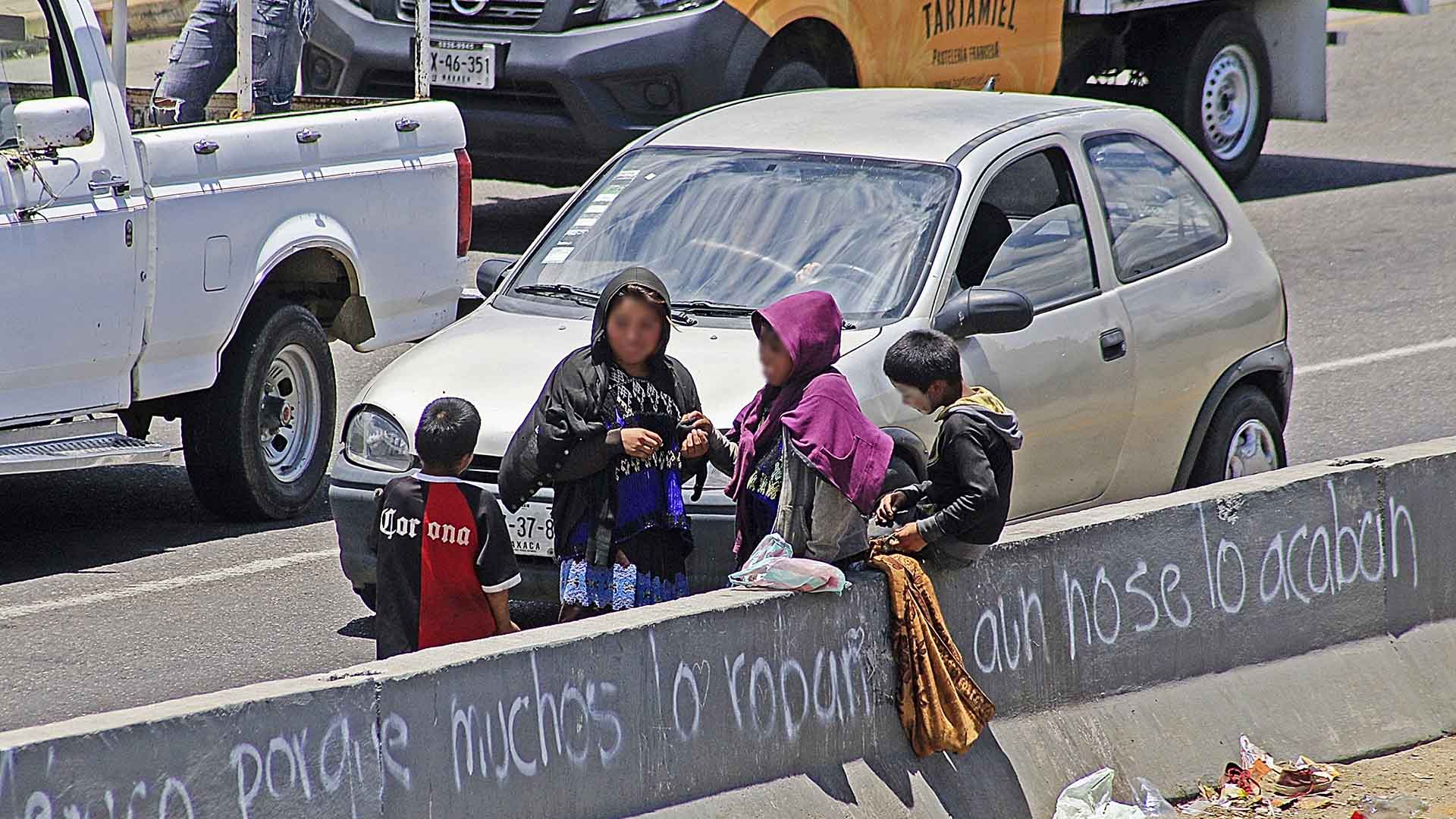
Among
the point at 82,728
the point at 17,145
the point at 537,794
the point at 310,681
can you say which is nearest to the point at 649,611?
the point at 537,794

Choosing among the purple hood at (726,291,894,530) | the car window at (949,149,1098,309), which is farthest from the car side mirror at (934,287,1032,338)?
the purple hood at (726,291,894,530)

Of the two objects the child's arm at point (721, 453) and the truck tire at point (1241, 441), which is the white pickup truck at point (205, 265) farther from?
the truck tire at point (1241, 441)

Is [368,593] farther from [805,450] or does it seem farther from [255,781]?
[255,781]

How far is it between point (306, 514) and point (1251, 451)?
12.3ft

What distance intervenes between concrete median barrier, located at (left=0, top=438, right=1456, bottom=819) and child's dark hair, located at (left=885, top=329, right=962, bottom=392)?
1.52 ft

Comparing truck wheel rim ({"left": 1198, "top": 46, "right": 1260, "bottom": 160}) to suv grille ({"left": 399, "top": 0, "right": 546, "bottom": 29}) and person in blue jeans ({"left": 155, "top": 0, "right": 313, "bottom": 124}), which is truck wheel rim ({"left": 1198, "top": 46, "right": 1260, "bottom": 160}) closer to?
suv grille ({"left": 399, "top": 0, "right": 546, "bottom": 29})

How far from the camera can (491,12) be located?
12.3m

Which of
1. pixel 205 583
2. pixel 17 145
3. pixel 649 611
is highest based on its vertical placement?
pixel 17 145

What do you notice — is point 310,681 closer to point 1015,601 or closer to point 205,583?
point 1015,601

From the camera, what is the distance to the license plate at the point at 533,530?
553cm

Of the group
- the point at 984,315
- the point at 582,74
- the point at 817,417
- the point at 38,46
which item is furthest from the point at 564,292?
the point at 582,74

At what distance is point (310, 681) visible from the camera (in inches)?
148

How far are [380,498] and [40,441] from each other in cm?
266

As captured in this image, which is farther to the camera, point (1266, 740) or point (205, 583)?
point (205, 583)
